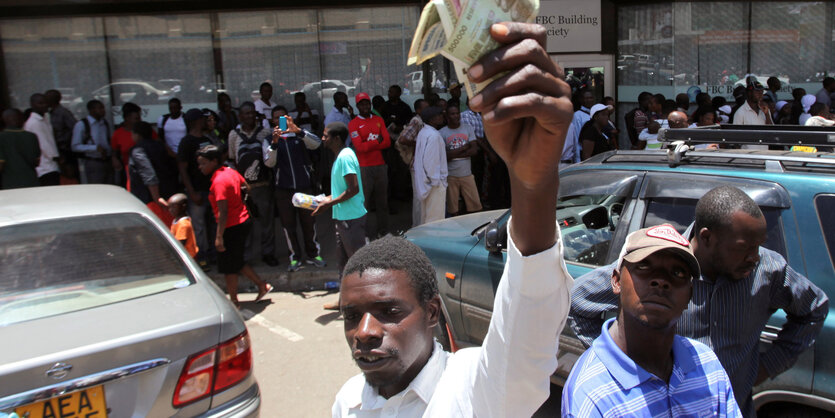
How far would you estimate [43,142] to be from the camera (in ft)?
27.0

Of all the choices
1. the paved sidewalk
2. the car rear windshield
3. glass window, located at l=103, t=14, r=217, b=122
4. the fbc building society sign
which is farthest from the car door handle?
glass window, located at l=103, t=14, r=217, b=122

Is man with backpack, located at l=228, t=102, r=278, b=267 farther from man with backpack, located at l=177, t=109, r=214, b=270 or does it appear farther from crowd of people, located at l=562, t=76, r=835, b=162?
crowd of people, located at l=562, t=76, r=835, b=162

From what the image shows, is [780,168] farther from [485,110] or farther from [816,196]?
[485,110]

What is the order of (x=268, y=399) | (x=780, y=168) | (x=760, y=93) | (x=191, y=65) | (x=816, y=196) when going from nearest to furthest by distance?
1. (x=816, y=196)
2. (x=780, y=168)
3. (x=268, y=399)
4. (x=760, y=93)
5. (x=191, y=65)

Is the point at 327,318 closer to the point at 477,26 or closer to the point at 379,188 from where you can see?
the point at 379,188

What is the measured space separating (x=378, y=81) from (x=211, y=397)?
8.05 m

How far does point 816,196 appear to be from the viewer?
2701 mm

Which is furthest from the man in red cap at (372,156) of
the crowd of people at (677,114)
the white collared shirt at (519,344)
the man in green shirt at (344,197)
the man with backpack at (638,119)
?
the white collared shirt at (519,344)

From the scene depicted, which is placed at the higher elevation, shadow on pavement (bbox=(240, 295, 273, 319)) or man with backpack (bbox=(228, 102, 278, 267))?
man with backpack (bbox=(228, 102, 278, 267))

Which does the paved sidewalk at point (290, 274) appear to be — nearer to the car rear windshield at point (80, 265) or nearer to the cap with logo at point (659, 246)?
the car rear windshield at point (80, 265)

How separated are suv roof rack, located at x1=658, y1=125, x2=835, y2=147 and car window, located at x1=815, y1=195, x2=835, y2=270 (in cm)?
35

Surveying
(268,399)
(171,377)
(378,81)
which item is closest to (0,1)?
(378,81)

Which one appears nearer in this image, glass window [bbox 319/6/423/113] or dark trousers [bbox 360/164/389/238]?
dark trousers [bbox 360/164/389/238]

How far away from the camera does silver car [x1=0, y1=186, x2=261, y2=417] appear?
2.56m
